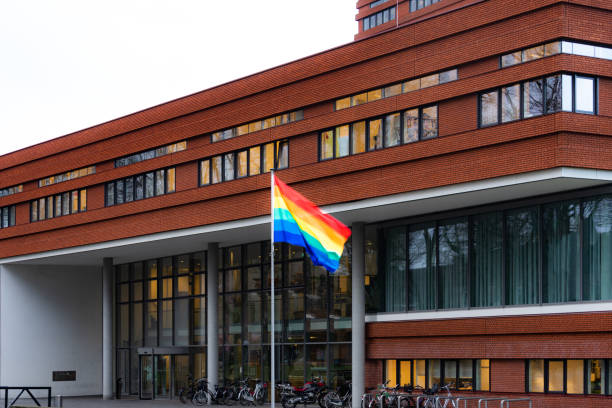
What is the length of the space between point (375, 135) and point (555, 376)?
974 cm

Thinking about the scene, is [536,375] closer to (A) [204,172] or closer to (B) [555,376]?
(B) [555,376]

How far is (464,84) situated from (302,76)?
25.1 ft

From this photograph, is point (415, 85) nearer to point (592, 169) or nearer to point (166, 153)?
point (592, 169)

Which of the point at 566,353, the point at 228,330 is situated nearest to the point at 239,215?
the point at 228,330

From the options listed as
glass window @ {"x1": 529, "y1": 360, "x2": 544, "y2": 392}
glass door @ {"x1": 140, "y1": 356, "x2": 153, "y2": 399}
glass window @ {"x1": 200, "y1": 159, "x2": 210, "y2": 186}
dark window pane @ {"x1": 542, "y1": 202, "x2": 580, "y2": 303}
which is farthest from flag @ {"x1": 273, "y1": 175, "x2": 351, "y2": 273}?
glass door @ {"x1": 140, "y1": 356, "x2": 153, "y2": 399}

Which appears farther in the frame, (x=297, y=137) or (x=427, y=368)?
(x=297, y=137)

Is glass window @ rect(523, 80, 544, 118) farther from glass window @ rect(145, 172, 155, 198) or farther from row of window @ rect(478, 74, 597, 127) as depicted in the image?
glass window @ rect(145, 172, 155, 198)

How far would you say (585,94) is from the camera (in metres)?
28.5

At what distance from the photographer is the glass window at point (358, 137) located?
111 ft

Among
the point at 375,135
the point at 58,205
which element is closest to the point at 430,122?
the point at 375,135

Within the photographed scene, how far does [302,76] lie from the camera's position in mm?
36188

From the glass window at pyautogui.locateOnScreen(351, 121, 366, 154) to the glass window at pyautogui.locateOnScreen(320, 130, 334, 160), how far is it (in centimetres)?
108

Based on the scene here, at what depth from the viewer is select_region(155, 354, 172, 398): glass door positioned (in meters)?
47.5

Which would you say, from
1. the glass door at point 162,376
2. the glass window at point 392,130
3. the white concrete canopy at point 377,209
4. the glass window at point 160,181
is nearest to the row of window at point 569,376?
the white concrete canopy at point 377,209
